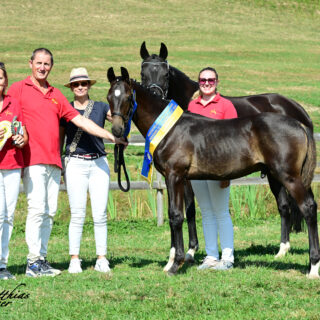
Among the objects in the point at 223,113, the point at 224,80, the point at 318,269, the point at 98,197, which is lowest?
the point at 224,80

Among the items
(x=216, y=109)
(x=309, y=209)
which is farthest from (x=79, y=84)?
(x=309, y=209)

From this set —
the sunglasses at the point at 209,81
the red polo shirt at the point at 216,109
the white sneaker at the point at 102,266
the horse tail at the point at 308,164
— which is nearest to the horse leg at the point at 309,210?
the horse tail at the point at 308,164

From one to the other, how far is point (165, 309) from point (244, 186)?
6544mm

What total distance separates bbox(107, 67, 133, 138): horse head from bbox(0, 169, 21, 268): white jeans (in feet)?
3.82

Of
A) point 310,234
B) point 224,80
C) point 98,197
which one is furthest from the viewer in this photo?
point 224,80

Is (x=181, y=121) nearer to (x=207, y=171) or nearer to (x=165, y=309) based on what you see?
(x=207, y=171)

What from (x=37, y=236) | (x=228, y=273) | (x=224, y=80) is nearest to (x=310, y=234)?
(x=228, y=273)

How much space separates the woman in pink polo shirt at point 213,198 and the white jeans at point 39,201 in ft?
5.73

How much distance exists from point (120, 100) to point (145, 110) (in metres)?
0.48

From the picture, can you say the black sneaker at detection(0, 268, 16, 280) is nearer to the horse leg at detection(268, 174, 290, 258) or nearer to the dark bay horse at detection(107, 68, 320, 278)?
the dark bay horse at detection(107, 68, 320, 278)

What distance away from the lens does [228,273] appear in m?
A: 6.74

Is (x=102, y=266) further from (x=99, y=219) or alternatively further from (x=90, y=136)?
(x=90, y=136)

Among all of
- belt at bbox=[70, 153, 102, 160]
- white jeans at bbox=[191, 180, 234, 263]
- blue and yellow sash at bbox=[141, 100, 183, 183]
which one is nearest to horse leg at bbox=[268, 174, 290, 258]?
white jeans at bbox=[191, 180, 234, 263]

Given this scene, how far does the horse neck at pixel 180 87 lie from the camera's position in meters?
8.85
